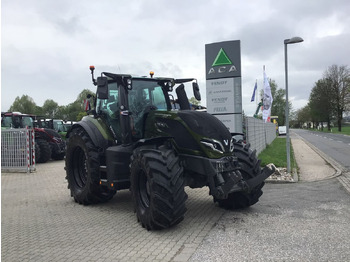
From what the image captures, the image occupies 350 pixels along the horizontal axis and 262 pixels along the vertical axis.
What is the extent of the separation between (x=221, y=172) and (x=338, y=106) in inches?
2281

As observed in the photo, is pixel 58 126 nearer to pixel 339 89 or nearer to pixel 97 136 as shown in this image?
pixel 97 136

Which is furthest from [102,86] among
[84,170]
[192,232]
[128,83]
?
[192,232]

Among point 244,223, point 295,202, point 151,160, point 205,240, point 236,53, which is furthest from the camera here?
point 236,53

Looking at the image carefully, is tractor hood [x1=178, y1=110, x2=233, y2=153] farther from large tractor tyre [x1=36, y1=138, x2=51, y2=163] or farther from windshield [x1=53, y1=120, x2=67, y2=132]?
windshield [x1=53, y1=120, x2=67, y2=132]

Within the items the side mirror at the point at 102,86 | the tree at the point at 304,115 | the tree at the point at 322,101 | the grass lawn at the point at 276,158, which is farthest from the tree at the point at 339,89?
the side mirror at the point at 102,86

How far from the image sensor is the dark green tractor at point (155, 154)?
491cm

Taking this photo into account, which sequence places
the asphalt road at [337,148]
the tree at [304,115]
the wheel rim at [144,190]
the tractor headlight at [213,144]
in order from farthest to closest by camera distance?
the tree at [304,115] < the asphalt road at [337,148] < the wheel rim at [144,190] < the tractor headlight at [213,144]

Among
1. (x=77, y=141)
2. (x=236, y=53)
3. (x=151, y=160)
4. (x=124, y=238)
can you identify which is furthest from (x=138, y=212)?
(x=236, y=53)

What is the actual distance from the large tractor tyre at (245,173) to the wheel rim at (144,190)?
1566 mm

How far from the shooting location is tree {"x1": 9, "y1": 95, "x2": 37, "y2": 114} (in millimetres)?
71812

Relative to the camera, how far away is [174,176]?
4844 mm

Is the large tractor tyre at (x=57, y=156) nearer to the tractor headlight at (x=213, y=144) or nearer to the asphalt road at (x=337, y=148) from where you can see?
the asphalt road at (x=337, y=148)

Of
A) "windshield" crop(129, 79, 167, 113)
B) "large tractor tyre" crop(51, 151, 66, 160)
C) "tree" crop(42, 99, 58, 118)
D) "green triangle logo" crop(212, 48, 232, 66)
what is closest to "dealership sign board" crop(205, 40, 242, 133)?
"green triangle logo" crop(212, 48, 232, 66)

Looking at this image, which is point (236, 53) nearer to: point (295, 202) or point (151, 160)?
point (295, 202)
